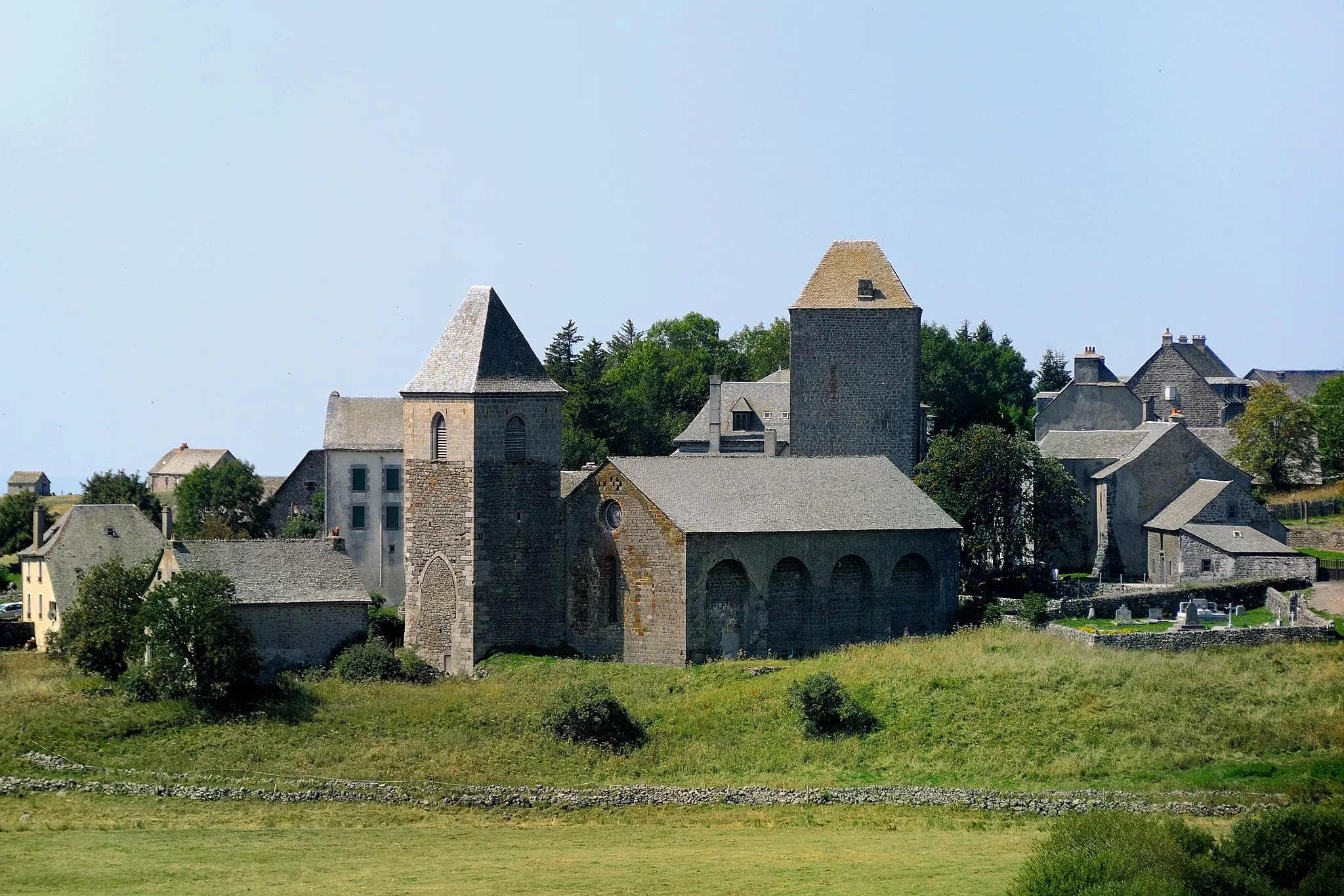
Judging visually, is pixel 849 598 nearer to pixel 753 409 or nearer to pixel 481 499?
pixel 481 499

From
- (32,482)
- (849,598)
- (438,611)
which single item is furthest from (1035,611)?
(32,482)

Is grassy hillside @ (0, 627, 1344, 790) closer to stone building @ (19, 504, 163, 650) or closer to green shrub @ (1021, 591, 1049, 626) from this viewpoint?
green shrub @ (1021, 591, 1049, 626)

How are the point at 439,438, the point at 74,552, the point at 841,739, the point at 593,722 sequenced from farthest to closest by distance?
the point at 74,552
the point at 439,438
the point at 593,722
the point at 841,739

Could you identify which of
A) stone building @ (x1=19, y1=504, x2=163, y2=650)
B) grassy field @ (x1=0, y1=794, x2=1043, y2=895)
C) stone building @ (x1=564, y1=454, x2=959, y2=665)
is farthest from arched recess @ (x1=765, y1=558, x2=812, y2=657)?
stone building @ (x1=19, y1=504, x2=163, y2=650)

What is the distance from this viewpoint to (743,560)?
48531mm

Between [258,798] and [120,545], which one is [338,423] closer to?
[120,545]

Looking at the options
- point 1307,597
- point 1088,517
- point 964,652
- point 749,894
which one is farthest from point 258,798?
point 1088,517

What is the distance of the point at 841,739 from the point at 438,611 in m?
13.9

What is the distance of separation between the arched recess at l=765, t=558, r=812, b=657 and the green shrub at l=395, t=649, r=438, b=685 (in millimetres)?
9384

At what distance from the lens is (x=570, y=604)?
4984 cm

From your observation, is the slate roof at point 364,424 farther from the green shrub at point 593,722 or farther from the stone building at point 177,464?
the stone building at point 177,464

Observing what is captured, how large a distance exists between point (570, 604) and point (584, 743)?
919cm

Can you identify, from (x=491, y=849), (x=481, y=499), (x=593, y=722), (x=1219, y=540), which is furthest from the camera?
(x=1219, y=540)

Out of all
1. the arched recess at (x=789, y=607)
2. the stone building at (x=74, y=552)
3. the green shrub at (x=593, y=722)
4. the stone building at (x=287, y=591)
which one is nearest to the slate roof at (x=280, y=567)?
the stone building at (x=287, y=591)
